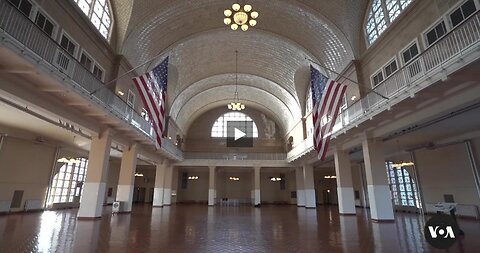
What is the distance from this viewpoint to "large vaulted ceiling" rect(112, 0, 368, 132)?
14875 millimetres

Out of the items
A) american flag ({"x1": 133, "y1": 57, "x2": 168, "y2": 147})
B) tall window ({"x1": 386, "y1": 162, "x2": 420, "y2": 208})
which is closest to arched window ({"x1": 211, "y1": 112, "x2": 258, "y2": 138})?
tall window ({"x1": 386, "y1": 162, "x2": 420, "y2": 208})

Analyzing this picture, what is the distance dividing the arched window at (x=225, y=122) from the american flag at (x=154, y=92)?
23255 mm

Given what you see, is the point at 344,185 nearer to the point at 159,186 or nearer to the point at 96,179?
the point at 96,179

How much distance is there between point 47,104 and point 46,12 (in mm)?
3452

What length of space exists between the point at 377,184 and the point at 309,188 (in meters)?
12.4

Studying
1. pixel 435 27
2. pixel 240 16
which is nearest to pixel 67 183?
pixel 240 16

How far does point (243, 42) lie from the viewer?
2067cm

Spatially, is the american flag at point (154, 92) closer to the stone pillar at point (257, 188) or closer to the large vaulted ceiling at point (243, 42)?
the large vaulted ceiling at point (243, 42)

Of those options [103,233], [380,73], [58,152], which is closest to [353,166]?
[380,73]

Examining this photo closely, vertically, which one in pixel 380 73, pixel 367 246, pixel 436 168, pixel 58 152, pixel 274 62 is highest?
pixel 274 62

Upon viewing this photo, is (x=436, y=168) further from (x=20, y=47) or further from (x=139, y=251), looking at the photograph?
(x=20, y=47)

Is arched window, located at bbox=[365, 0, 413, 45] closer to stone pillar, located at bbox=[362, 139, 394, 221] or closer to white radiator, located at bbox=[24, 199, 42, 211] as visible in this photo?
stone pillar, located at bbox=[362, 139, 394, 221]

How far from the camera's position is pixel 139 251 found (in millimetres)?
5812

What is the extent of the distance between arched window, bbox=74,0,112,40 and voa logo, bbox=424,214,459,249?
47.3ft
